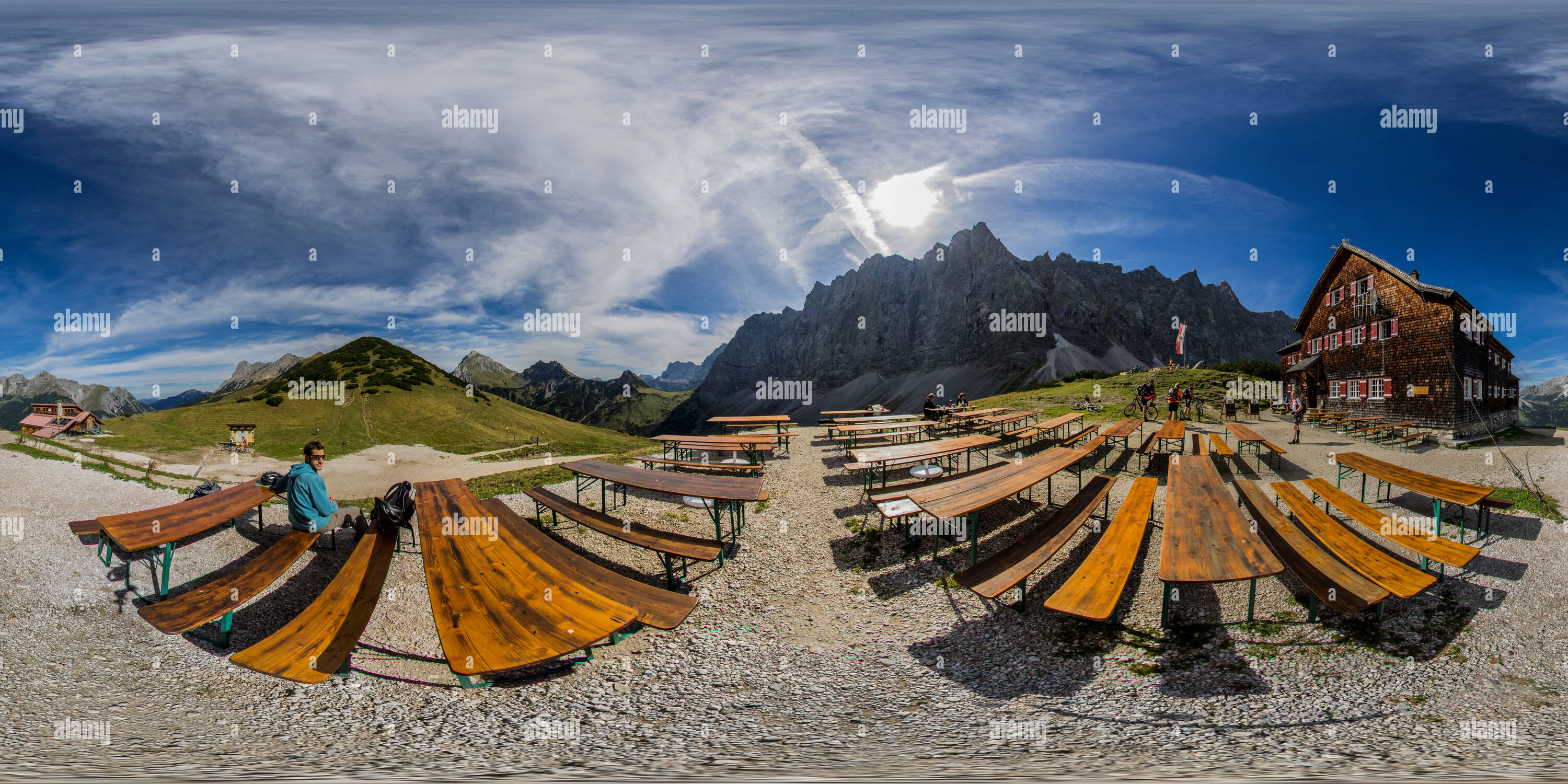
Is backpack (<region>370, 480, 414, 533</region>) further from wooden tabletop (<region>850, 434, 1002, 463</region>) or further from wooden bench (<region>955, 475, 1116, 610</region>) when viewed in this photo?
wooden tabletop (<region>850, 434, 1002, 463</region>)

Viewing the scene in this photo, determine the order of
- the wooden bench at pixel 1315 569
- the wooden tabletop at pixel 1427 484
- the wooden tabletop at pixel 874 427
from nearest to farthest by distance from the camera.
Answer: the wooden bench at pixel 1315 569, the wooden tabletop at pixel 1427 484, the wooden tabletop at pixel 874 427

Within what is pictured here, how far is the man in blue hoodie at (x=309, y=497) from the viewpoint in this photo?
273 inches

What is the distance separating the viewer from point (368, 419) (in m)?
51.2

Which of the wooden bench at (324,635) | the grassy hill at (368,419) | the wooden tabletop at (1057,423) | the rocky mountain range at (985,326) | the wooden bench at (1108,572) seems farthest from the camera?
the rocky mountain range at (985,326)

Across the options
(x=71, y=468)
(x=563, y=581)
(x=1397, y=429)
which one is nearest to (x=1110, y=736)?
(x=563, y=581)

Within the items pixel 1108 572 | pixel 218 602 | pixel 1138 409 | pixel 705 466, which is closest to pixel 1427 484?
pixel 1108 572

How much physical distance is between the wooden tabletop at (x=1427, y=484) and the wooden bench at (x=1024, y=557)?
20.3 feet

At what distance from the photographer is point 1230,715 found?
4367 millimetres

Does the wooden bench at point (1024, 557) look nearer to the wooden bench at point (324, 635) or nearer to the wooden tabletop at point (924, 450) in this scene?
the wooden tabletop at point (924, 450)

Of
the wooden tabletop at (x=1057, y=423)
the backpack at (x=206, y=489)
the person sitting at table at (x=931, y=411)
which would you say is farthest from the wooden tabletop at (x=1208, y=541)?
the backpack at (x=206, y=489)

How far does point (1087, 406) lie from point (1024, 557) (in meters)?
28.0

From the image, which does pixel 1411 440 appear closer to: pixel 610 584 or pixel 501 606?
pixel 610 584

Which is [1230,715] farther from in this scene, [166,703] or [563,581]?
[166,703]

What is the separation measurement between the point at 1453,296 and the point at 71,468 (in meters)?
45.3
